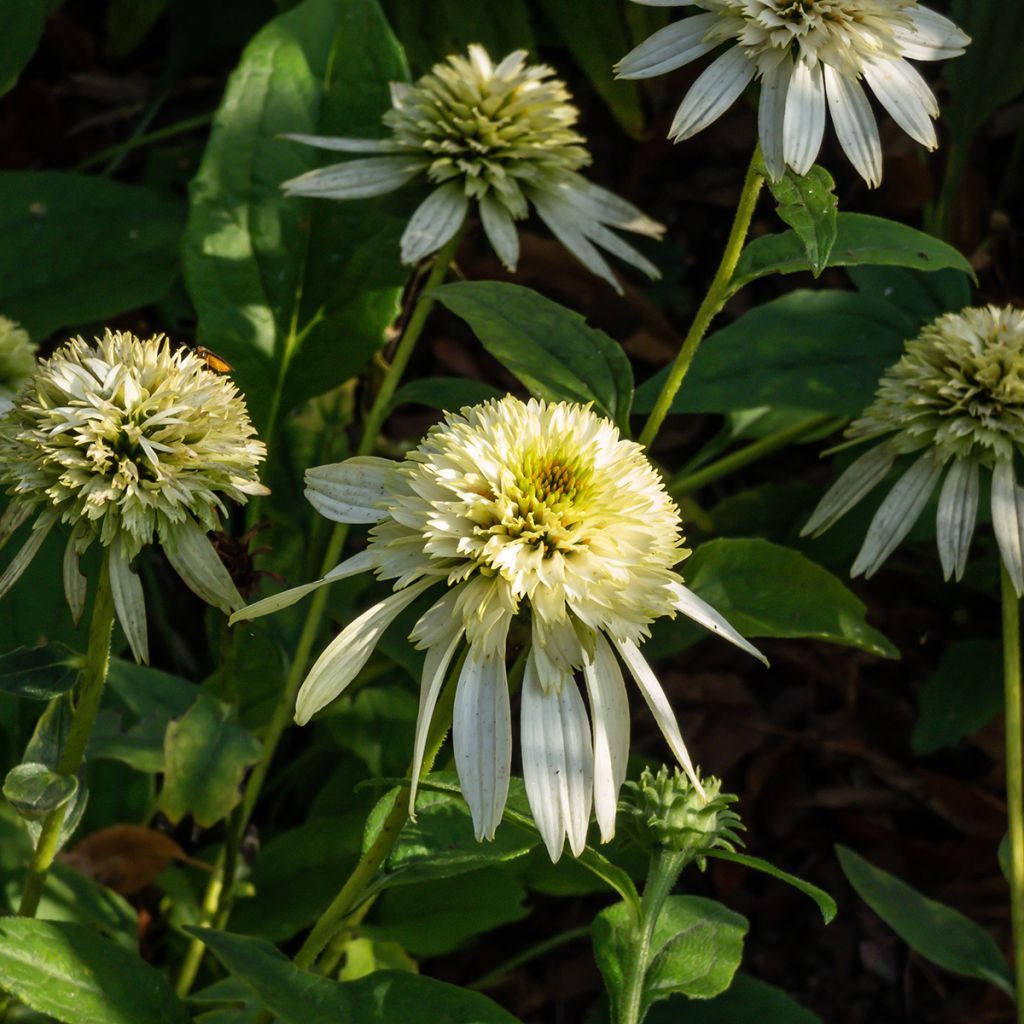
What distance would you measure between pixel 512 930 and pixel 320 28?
4.14ft

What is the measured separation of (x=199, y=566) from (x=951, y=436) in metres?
0.78

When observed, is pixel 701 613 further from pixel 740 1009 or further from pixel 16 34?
pixel 16 34

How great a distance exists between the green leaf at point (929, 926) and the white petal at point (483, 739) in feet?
2.12

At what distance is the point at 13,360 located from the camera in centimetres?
143

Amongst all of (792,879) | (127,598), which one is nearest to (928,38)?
(792,879)

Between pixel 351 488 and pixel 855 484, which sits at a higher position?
pixel 351 488

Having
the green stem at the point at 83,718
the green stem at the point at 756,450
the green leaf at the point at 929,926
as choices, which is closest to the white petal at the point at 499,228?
the green stem at the point at 756,450

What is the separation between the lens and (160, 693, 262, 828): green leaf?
1184 mm

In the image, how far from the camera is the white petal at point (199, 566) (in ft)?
3.52

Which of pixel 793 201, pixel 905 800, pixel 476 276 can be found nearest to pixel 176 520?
pixel 793 201

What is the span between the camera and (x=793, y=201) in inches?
41.9

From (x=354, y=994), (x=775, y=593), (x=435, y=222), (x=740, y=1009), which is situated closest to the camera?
(x=354, y=994)

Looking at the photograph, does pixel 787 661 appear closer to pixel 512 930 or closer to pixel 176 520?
pixel 512 930

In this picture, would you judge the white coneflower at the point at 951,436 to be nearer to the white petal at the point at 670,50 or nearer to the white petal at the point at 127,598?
the white petal at the point at 670,50
